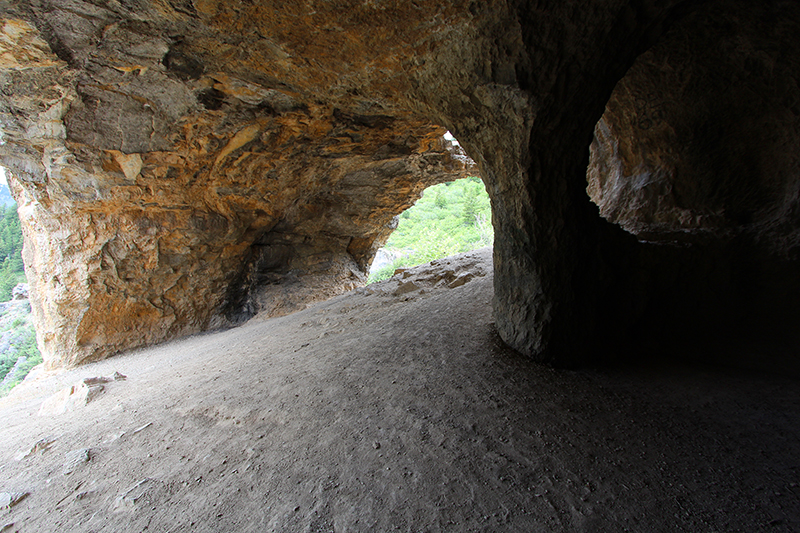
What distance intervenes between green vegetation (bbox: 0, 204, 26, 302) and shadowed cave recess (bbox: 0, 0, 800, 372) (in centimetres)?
1578

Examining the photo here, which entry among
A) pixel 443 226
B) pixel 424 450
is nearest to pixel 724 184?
pixel 424 450

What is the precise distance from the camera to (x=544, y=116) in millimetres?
2412

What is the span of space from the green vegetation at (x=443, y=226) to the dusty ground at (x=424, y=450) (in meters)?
10.2

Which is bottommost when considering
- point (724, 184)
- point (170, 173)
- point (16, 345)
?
point (16, 345)

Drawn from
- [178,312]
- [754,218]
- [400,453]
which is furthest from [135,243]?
[754,218]

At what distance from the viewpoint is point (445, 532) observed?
132 centimetres

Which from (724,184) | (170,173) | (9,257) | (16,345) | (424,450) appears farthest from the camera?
(9,257)

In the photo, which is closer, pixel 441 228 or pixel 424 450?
pixel 424 450

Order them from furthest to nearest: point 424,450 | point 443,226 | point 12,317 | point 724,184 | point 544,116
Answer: point 443,226 < point 12,317 < point 724,184 < point 544,116 < point 424,450

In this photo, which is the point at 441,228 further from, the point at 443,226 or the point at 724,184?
the point at 724,184

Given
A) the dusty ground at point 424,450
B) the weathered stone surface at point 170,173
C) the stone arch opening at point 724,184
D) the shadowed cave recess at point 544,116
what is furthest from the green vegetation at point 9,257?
the stone arch opening at point 724,184

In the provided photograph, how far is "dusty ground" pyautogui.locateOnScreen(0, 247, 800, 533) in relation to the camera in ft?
4.66

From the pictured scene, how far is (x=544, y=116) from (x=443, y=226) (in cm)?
1466

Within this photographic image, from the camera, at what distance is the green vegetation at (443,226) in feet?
46.4
